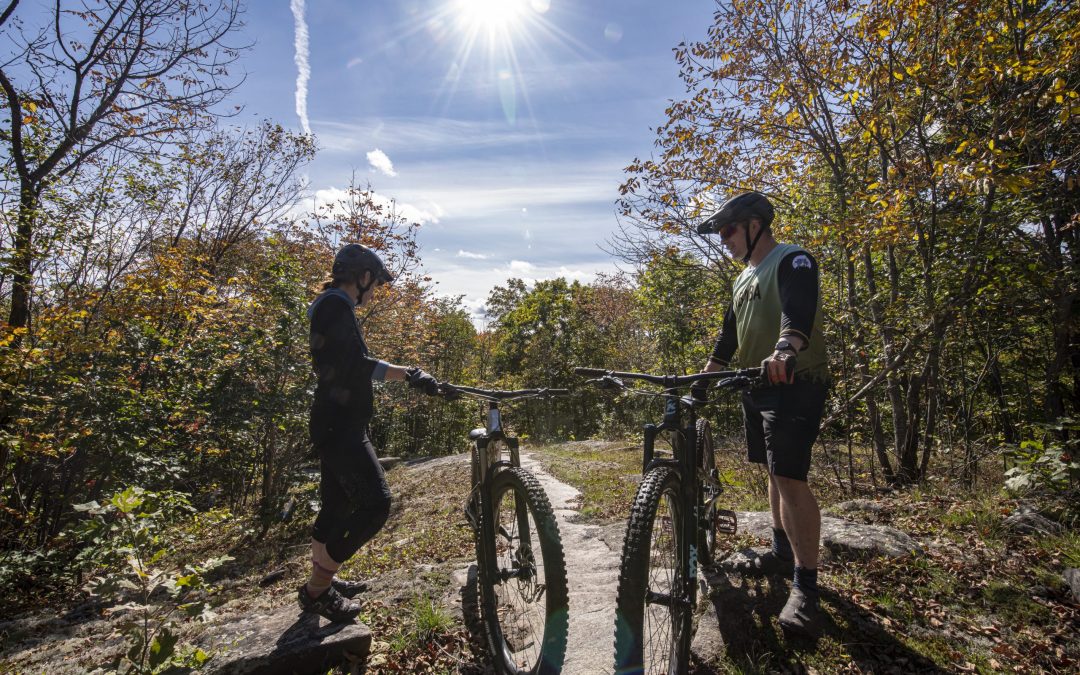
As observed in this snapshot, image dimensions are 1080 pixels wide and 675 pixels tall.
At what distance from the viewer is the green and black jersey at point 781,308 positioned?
2.55m

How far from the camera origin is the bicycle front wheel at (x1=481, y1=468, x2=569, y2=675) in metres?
2.35

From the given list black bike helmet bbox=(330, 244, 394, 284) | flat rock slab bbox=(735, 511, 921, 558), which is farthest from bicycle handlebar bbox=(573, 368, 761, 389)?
flat rock slab bbox=(735, 511, 921, 558)

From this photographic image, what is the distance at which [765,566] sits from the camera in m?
3.15

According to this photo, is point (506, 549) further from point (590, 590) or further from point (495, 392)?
point (590, 590)

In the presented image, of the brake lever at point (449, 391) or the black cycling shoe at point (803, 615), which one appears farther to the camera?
the brake lever at point (449, 391)

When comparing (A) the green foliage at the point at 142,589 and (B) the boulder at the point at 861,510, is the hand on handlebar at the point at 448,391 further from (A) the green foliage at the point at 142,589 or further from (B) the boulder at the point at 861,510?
(B) the boulder at the point at 861,510

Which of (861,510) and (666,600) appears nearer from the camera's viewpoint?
(666,600)

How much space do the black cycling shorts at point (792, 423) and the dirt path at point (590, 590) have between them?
1301 mm

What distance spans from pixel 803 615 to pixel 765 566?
57cm

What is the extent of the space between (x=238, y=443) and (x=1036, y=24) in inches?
393

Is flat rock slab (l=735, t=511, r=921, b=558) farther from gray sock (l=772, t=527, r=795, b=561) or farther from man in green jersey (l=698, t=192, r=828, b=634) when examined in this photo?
man in green jersey (l=698, t=192, r=828, b=634)

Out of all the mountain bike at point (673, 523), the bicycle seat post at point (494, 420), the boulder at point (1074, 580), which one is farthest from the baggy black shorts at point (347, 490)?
the boulder at point (1074, 580)

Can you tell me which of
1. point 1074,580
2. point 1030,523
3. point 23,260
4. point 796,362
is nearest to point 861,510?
point 1030,523

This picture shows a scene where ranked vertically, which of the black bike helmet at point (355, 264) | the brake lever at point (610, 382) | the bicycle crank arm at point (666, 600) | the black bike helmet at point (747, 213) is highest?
the black bike helmet at point (747, 213)
